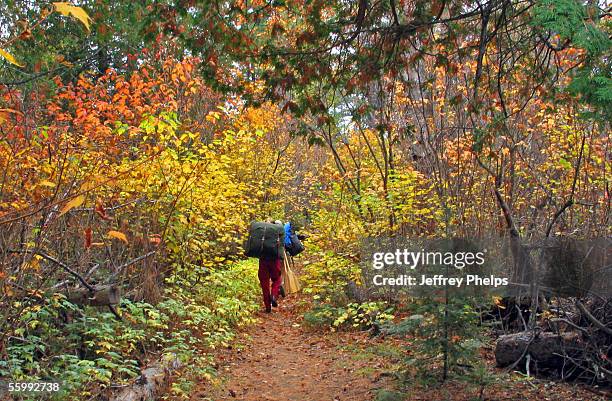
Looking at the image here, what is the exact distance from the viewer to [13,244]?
5.05 meters

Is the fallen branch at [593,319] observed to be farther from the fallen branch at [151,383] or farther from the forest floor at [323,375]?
the fallen branch at [151,383]

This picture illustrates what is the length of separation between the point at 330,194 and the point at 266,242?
195 centimetres

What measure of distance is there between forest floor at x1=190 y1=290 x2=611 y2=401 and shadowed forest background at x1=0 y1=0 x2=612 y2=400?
0.12 meters

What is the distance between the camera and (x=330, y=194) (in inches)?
457

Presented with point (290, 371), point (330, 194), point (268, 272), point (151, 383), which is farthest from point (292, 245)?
point (151, 383)

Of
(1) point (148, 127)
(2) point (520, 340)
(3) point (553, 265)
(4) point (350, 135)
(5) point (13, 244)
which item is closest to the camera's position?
(5) point (13, 244)

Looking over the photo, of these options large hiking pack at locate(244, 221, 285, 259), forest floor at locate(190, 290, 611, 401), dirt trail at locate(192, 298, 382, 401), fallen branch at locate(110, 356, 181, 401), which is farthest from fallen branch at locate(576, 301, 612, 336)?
large hiking pack at locate(244, 221, 285, 259)

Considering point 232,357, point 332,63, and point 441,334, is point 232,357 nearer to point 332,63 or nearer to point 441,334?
point 441,334

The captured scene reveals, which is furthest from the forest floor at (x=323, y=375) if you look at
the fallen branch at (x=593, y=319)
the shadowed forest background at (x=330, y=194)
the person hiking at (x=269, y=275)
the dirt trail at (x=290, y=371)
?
the person hiking at (x=269, y=275)

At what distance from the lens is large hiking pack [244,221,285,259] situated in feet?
33.7

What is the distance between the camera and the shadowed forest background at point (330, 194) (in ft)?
17.4

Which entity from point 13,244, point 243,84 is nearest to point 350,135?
point 243,84

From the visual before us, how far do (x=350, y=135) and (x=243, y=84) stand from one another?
8.60 m

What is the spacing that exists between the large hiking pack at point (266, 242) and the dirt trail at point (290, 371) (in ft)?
3.99
